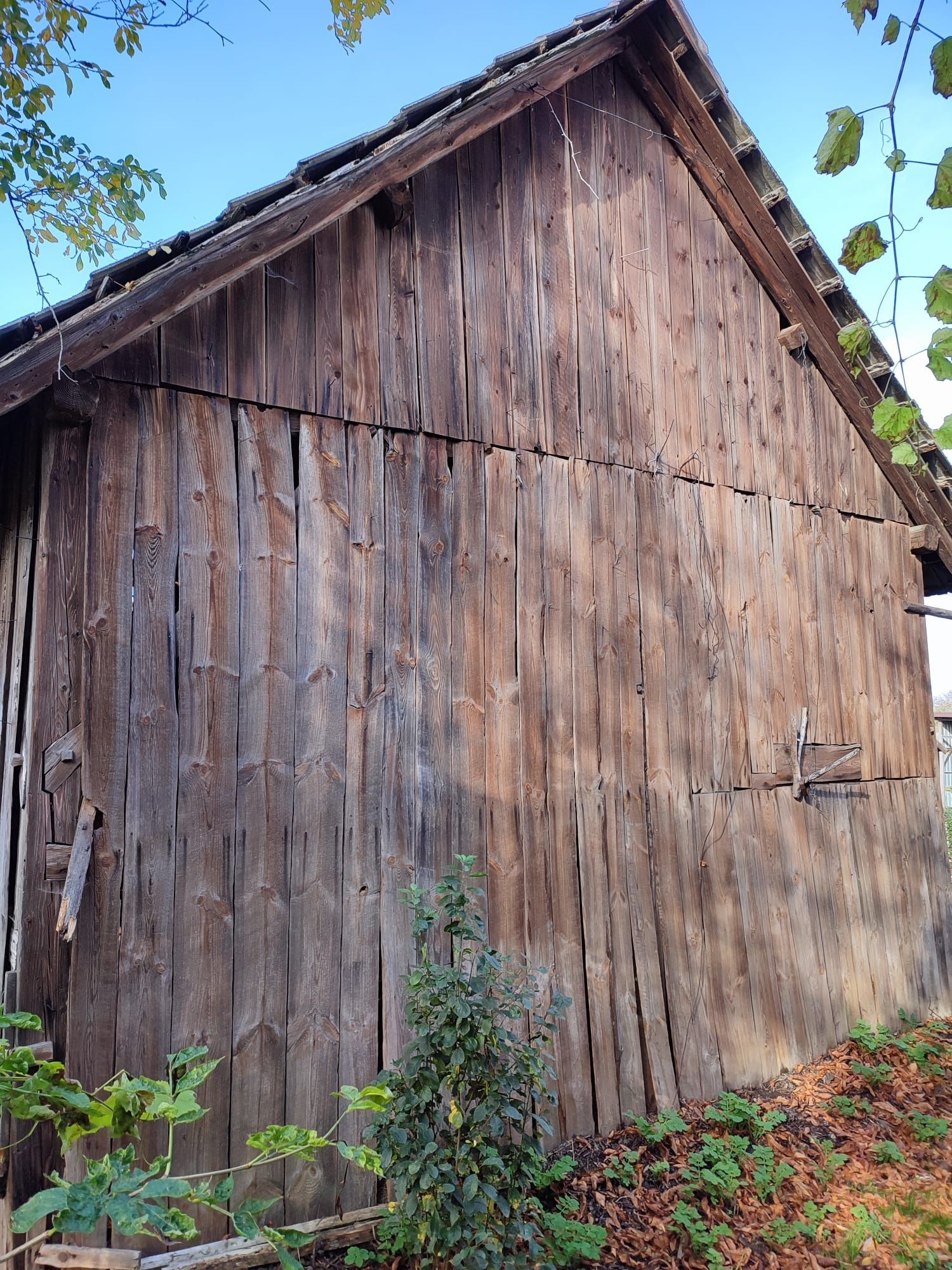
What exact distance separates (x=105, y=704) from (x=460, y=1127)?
7.27 feet

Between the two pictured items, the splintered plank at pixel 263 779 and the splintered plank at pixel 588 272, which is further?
the splintered plank at pixel 588 272

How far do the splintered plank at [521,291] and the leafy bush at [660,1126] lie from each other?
376 cm

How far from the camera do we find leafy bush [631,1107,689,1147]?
4.48 metres

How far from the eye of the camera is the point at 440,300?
4645mm

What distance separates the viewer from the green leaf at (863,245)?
7.19 feet

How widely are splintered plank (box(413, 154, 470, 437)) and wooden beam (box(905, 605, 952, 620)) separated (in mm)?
4245

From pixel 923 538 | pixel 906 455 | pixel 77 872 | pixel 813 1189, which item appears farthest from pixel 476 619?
pixel 923 538

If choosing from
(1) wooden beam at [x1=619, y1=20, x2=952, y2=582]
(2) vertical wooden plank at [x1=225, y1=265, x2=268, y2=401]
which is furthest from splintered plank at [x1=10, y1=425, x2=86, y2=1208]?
(1) wooden beam at [x1=619, y1=20, x2=952, y2=582]

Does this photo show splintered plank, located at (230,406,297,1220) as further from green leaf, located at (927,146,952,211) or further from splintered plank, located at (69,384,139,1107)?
green leaf, located at (927,146,952,211)

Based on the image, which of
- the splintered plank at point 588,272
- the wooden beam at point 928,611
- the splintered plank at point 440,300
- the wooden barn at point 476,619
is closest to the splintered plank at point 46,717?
the wooden barn at point 476,619

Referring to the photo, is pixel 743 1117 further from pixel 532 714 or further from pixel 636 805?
pixel 532 714

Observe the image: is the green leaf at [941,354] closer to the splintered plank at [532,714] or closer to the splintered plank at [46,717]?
the splintered plank at [532,714]

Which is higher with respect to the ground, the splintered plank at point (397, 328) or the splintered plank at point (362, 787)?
the splintered plank at point (397, 328)

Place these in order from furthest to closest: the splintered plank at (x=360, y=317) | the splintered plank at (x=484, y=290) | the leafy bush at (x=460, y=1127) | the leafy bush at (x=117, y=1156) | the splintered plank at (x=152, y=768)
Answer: the splintered plank at (x=484, y=290), the splintered plank at (x=360, y=317), the splintered plank at (x=152, y=768), the leafy bush at (x=460, y=1127), the leafy bush at (x=117, y=1156)
